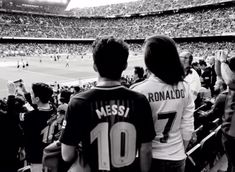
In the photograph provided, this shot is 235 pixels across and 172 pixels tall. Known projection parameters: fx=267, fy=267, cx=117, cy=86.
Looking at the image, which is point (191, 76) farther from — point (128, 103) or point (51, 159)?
point (51, 159)

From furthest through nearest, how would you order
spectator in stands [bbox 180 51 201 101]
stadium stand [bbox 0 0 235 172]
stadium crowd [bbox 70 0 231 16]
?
stadium crowd [bbox 70 0 231 16] → stadium stand [bbox 0 0 235 172] → spectator in stands [bbox 180 51 201 101]

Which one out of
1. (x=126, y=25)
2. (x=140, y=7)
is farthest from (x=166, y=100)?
(x=140, y=7)

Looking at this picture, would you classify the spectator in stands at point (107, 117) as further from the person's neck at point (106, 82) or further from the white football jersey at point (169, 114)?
the white football jersey at point (169, 114)

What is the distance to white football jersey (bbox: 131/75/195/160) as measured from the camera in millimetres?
2484

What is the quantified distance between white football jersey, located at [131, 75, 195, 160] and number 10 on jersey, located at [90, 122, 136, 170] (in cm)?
40

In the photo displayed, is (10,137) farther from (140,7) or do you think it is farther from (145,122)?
(140,7)

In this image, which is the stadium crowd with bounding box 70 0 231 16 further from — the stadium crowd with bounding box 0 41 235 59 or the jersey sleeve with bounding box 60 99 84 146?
the jersey sleeve with bounding box 60 99 84 146

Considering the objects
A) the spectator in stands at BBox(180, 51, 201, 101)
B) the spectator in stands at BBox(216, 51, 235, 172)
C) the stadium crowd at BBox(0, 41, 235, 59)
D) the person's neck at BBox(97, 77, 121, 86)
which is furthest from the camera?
the stadium crowd at BBox(0, 41, 235, 59)

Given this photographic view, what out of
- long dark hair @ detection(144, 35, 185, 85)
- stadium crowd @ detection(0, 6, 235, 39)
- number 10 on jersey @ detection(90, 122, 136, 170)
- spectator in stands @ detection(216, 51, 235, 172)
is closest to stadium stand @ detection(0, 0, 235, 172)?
stadium crowd @ detection(0, 6, 235, 39)

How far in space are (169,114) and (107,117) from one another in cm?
73

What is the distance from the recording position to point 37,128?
11.3ft

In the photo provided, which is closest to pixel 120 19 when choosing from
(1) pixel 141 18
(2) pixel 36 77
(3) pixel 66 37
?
(1) pixel 141 18

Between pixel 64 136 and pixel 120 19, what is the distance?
279 ft

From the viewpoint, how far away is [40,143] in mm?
3494
